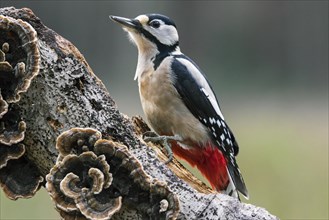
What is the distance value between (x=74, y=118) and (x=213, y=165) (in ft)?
2.78

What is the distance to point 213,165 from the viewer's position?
3002 mm

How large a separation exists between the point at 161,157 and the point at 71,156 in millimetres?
389

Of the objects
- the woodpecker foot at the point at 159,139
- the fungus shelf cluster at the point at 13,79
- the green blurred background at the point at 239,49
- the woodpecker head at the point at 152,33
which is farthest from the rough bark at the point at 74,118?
the green blurred background at the point at 239,49

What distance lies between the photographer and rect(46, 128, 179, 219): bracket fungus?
2115 millimetres

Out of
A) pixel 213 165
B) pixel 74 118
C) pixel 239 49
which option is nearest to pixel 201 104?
pixel 213 165

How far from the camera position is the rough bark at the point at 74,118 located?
7.38 ft

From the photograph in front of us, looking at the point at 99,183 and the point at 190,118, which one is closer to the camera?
the point at 99,183

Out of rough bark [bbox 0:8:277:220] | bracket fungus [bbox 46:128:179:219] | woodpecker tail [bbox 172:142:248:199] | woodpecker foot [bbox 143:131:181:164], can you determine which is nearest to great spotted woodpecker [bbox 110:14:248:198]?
woodpecker tail [bbox 172:142:248:199]

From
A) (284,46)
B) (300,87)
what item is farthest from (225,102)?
(284,46)

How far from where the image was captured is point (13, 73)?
7.21 ft

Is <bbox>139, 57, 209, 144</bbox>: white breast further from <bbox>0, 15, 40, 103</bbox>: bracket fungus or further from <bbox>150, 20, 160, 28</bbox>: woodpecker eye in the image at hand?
<bbox>0, 15, 40, 103</bbox>: bracket fungus

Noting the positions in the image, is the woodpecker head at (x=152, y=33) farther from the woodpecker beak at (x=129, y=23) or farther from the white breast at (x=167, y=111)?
the white breast at (x=167, y=111)

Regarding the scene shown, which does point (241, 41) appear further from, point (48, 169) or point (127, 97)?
point (48, 169)

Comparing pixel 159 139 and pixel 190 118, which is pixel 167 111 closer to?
pixel 190 118
